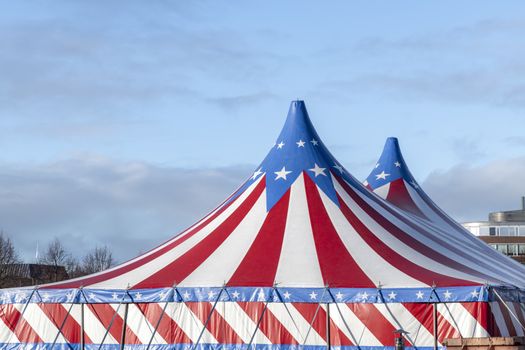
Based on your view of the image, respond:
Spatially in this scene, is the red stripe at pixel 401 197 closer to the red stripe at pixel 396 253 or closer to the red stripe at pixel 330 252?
the red stripe at pixel 396 253

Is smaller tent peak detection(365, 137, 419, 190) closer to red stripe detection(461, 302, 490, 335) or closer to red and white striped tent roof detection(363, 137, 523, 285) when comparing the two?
red and white striped tent roof detection(363, 137, 523, 285)

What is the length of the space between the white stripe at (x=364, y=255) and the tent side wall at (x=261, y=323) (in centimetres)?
39

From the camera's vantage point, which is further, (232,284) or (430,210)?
(430,210)

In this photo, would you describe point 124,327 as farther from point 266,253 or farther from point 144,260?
point 266,253

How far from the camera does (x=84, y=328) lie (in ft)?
54.1

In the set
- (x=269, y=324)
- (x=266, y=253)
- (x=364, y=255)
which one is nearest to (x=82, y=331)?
(x=269, y=324)

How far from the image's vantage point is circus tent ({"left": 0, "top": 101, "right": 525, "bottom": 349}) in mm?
15289

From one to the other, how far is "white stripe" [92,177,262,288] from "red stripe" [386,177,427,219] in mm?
6940

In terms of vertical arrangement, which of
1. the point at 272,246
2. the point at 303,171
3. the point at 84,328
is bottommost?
the point at 84,328

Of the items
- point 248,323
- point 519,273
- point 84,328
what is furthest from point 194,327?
point 519,273

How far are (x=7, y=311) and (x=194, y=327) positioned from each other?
3.33 m

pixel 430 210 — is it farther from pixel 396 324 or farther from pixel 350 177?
pixel 396 324

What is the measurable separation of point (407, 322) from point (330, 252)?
69.2 inches

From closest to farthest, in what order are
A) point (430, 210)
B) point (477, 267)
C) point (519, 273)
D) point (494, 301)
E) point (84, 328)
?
point (494, 301)
point (84, 328)
point (477, 267)
point (519, 273)
point (430, 210)
